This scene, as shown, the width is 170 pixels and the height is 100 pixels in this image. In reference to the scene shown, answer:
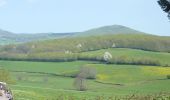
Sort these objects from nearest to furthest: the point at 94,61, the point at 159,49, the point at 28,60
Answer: the point at 94,61 < the point at 28,60 < the point at 159,49

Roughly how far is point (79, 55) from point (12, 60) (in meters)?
24.1

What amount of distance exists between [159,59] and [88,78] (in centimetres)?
3392

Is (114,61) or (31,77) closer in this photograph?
(31,77)

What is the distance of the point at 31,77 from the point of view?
390 ft

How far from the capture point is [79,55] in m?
165

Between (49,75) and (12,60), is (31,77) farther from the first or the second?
(12,60)

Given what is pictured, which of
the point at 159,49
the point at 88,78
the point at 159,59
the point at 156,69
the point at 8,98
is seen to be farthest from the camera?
the point at 159,49

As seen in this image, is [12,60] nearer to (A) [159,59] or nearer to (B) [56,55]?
(B) [56,55]

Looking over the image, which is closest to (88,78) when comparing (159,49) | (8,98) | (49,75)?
(49,75)

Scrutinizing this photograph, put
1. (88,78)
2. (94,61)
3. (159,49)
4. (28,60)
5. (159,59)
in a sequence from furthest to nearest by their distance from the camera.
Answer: (159,49), (28,60), (94,61), (159,59), (88,78)

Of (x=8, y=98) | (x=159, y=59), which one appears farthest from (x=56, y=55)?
(x=8, y=98)

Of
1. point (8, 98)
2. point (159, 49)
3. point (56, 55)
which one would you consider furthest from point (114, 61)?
point (8, 98)

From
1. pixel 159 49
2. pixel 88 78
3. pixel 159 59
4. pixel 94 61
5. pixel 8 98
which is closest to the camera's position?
→ pixel 8 98

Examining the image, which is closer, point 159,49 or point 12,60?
point 12,60
